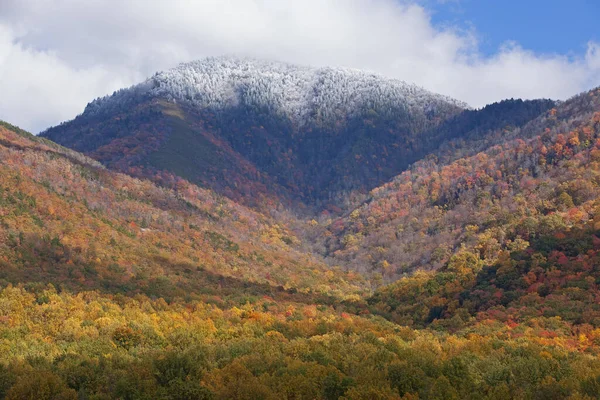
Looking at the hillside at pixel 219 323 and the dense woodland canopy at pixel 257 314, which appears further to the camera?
the dense woodland canopy at pixel 257 314

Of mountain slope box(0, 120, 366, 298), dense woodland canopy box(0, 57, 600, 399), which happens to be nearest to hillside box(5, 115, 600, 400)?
dense woodland canopy box(0, 57, 600, 399)

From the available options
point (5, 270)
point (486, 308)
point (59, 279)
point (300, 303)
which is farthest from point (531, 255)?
point (5, 270)

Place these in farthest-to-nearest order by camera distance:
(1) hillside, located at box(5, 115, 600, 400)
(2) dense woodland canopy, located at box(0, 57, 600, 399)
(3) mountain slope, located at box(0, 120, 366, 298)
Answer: (3) mountain slope, located at box(0, 120, 366, 298) → (2) dense woodland canopy, located at box(0, 57, 600, 399) → (1) hillside, located at box(5, 115, 600, 400)

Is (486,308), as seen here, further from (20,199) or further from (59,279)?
(20,199)

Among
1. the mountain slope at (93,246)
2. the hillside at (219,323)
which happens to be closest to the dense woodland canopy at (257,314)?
the hillside at (219,323)

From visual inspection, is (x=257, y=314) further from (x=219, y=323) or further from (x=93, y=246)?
(x=93, y=246)

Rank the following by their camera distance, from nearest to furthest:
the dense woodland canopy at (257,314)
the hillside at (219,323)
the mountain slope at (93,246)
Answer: the hillside at (219,323) → the dense woodland canopy at (257,314) → the mountain slope at (93,246)

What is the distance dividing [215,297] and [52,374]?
239 ft

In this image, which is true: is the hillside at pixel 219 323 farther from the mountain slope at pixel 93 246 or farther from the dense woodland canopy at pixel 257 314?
the mountain slope at pixel 93 246

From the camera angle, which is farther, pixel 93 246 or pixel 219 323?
pixel 93 246

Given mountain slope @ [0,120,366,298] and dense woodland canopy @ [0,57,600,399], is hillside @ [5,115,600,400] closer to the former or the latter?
dense woodland canopy @ [0,57,600,399]

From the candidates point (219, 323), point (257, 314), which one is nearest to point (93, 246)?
point (257, 314)

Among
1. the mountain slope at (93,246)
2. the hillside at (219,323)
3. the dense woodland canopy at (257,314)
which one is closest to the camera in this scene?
the hillside at (219,323)

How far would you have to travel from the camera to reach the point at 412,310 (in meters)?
144
